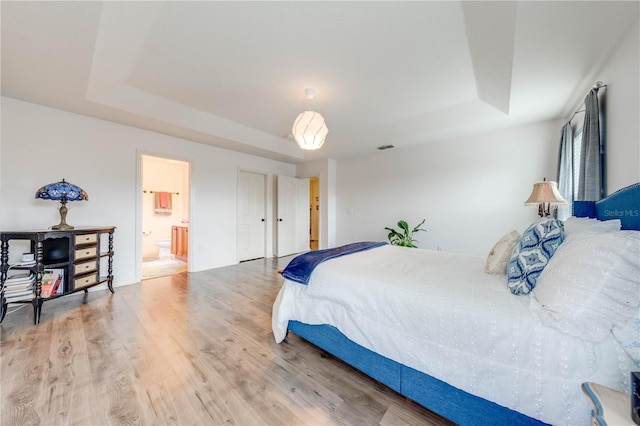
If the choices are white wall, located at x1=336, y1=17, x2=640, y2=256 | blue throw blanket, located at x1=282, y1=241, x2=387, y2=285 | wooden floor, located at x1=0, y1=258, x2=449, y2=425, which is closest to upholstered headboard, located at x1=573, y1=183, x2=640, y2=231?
white wall, located at x1=336, y1=17, x2=640, y2=256

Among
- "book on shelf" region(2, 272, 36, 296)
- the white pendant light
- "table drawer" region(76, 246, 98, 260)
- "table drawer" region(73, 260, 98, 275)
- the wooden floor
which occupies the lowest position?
the wooden floor

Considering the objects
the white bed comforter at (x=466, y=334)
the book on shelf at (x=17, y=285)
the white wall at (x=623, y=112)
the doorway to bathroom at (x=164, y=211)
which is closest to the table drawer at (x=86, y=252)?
the book on shelf at (x=17, y=285)

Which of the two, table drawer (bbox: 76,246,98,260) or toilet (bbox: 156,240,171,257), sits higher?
table drawer (bbox: 76,246,98,260)

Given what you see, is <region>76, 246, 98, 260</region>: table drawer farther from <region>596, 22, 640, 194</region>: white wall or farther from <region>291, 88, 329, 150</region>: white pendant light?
<region>596, 22, 640, 194</region>: white wall

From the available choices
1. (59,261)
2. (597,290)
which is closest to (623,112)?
(597,290)

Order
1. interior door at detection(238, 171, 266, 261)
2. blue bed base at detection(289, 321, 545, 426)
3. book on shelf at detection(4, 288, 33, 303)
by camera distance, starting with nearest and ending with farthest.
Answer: blue bed base at detection(289, 321, 545, 426), book on shelf at detection(4, 288, 33, 303), interior door at detection(238, 171, 266, 261)

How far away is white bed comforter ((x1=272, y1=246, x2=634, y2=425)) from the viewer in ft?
3.01

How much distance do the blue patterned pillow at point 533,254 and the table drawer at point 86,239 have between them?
4056 mm

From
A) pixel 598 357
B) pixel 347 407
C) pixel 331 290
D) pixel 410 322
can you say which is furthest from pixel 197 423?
pixel 598 357

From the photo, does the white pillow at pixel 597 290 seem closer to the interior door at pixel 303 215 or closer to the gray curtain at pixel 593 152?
the gray curtain at pixel 593 152

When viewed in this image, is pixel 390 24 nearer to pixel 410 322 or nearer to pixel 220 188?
pixel 410 322

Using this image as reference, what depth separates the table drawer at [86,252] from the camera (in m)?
2.73

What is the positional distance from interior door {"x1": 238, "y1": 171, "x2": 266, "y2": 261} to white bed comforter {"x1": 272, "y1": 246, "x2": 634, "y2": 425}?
3.53 m

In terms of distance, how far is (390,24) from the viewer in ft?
5.92
